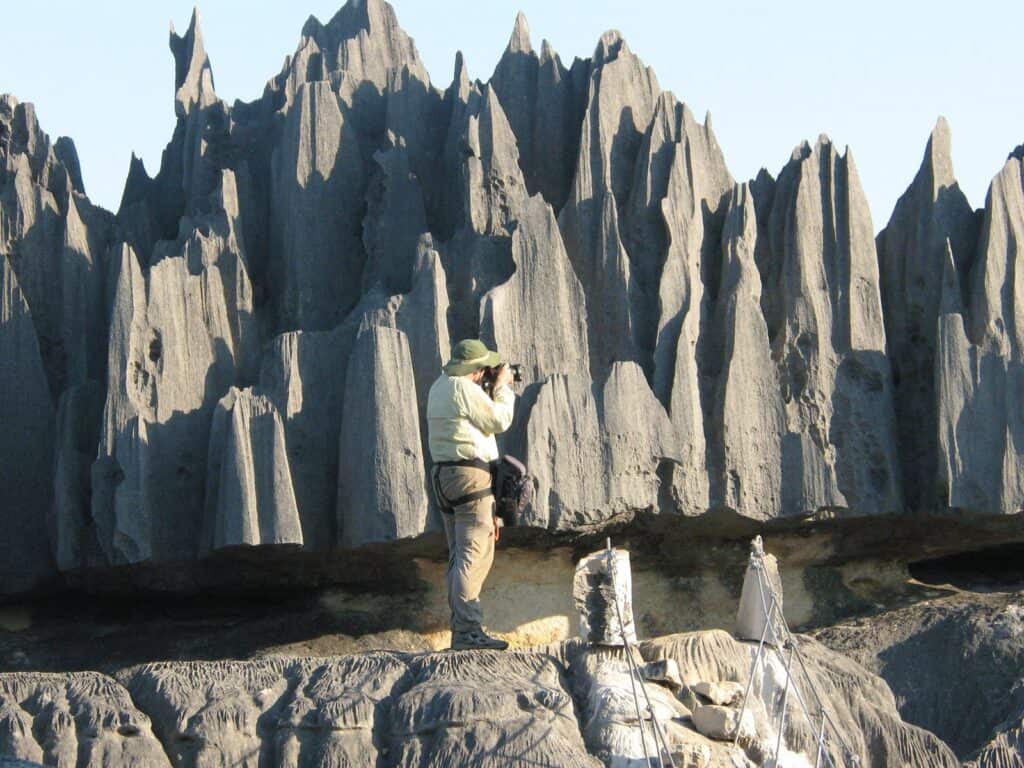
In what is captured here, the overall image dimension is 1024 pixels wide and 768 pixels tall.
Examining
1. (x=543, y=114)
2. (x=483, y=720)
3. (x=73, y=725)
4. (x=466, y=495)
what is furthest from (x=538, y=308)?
(x=73, y=725)

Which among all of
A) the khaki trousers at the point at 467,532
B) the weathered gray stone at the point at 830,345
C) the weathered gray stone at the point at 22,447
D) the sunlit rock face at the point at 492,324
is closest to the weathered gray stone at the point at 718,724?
the khaki trousers at the point at 467,532

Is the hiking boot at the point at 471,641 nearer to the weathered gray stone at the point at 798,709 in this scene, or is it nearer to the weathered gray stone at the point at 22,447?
the weathered gray stone at the point at 798,709

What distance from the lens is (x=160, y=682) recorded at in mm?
16422

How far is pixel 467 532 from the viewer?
1653 cm

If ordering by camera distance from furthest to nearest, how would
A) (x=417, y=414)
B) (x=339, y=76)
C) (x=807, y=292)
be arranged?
(x=339, y=76) → (x=807, y=292) → (x=417, y=414)

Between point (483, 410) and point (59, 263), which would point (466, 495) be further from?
point (59, 263)

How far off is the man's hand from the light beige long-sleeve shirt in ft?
0.69

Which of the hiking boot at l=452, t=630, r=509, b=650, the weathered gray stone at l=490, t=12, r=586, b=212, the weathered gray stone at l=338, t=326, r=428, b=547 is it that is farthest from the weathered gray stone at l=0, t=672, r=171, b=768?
the weathered gray stone at l=490, t=12, r=586, b=212

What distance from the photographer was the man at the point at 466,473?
16531mm

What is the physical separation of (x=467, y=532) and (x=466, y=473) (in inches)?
16.8

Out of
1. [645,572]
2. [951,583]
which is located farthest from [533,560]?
[951,583]

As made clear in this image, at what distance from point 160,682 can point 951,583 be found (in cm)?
937

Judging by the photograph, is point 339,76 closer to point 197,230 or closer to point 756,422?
point 197,230

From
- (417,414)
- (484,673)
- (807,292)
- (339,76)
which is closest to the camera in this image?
(484,673)
